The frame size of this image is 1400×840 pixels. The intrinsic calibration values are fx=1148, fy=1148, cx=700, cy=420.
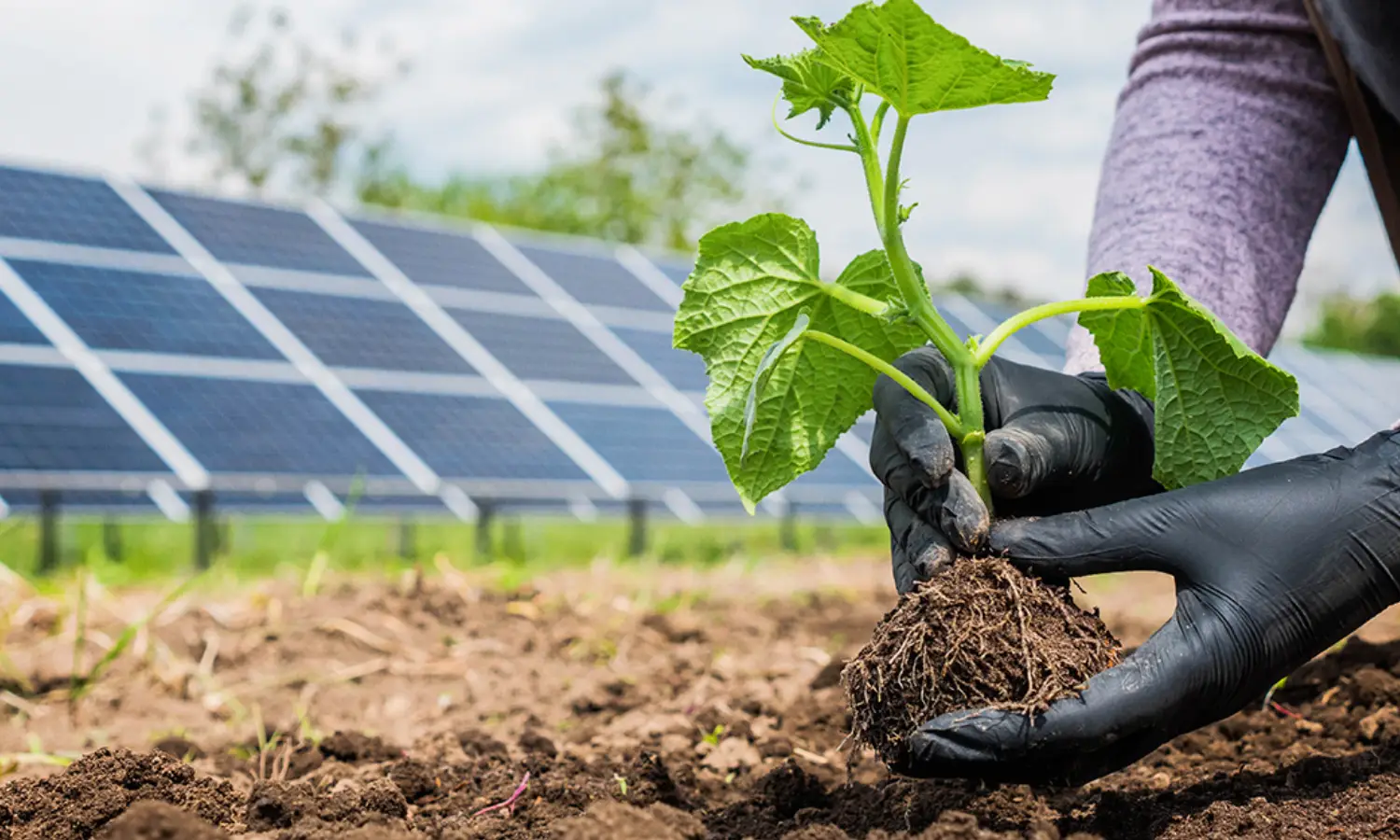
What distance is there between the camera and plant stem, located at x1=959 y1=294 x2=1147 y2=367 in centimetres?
152

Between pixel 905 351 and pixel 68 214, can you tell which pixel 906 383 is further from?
pixel 68 214

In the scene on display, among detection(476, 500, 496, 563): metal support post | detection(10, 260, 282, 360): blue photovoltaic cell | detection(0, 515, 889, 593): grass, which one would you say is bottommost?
detection(0, 515, 889, 593): grass

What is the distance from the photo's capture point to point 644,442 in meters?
7.55

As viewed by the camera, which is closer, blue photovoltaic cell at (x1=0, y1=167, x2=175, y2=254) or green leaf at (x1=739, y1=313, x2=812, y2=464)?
green leaf at (x1=739, y1=313, x2=812, y2=464)

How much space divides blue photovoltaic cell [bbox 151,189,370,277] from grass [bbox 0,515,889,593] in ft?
5.67

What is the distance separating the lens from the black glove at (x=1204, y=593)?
139 cm

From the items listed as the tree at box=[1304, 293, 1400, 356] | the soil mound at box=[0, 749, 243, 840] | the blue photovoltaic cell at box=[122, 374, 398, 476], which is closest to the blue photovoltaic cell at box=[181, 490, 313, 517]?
the blue photovoltaic cell at box=[122, 374, 398, 476]

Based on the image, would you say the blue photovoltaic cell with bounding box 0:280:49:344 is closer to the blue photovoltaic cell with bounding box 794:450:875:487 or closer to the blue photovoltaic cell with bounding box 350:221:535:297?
the blue photovoltaic cell with bounding box 350:221:535:297

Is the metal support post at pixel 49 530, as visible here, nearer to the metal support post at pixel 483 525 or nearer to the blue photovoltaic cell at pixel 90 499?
the blue photovoltaic cell at pixel 90 499

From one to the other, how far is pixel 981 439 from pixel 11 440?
5.56 meters

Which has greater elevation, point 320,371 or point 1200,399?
point 1200,399

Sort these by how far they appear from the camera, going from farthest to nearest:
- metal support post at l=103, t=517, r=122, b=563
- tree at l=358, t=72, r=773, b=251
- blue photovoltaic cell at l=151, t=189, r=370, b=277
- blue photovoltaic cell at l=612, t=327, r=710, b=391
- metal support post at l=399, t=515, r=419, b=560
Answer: tree at l=358, t=72, r=773, b=251
blue photovoltaic cell at l=612, t=327, r=710, b=391
blue photovoltaic cell at l=151, t=189, r=370, b=277
metal support post at l=399, t=515, r=419, b=560
metal support post at l=103, t=517, r=122, b=563

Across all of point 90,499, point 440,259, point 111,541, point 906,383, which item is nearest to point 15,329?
point 111,541

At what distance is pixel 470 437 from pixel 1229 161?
207 inches
